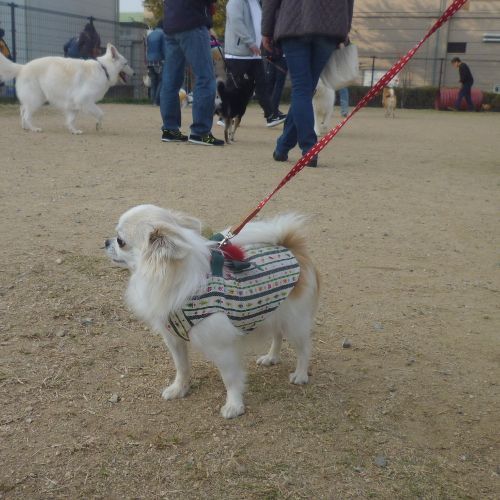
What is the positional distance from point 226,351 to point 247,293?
225mm

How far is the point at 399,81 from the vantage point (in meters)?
23.8

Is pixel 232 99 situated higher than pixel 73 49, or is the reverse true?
pixel 73 49

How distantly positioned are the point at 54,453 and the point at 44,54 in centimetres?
1694

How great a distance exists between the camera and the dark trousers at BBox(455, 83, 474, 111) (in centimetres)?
2014

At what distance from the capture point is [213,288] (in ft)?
7.12

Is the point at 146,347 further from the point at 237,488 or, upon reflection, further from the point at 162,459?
the point at 237,488

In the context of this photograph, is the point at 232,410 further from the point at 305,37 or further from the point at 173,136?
the point at 173,136

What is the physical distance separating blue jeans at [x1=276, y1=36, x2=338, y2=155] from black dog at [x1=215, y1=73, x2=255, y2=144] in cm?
266

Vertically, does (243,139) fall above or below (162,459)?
above

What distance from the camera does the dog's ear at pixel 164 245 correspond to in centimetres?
206

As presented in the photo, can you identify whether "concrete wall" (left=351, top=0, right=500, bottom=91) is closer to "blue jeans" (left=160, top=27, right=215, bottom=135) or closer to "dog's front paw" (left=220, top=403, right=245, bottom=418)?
"blue jeans" (left=160, top=27, right=215, bottom=135)

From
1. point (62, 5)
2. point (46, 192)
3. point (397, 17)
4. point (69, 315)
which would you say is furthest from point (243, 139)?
point (397, 17)

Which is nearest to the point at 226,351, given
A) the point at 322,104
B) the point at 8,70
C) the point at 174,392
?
the point at 174,392

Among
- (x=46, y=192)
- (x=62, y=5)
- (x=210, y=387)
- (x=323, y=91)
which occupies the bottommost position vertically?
(x=210, y=387)
